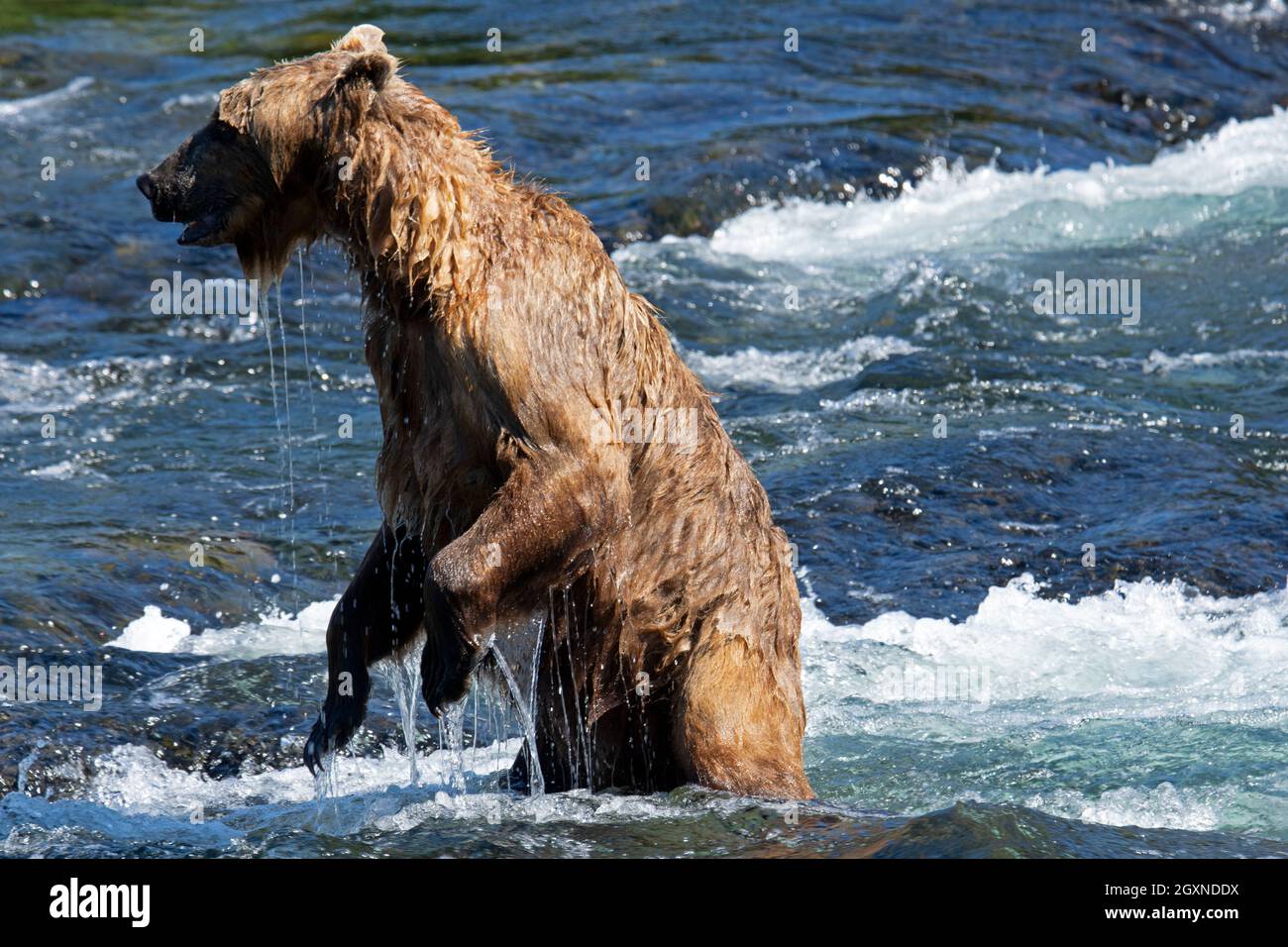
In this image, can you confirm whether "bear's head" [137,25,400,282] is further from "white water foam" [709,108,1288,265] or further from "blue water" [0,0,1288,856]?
"white water foam" [709,108,1288,265]

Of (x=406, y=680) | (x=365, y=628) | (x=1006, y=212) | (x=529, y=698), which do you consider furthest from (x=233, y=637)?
(x=1006, y=212)

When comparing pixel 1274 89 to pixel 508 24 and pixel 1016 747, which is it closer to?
pixel 508 24

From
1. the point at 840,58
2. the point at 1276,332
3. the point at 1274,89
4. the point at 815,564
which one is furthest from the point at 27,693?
the point at 1274,89

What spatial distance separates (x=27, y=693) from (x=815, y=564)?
12.0 ft

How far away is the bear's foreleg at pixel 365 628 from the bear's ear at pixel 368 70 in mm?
1455

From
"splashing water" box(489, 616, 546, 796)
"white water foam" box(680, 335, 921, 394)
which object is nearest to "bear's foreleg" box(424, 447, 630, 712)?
"splashing water" box(489, 616, 546, 796)

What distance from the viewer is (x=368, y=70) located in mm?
5383

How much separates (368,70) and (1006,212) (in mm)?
10731

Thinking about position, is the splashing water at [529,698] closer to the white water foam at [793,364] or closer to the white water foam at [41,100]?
the white water foam at [793,364]

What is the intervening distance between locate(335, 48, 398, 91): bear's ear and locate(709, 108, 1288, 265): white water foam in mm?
8879

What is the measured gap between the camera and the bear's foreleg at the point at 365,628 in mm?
5988

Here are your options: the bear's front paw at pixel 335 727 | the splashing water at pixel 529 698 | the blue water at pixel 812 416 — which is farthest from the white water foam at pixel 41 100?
the splashing water at pixel 529 698

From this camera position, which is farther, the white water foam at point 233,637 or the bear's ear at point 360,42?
the white water foam at point 233,637

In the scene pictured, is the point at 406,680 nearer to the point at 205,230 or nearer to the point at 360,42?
the point at 205,230
